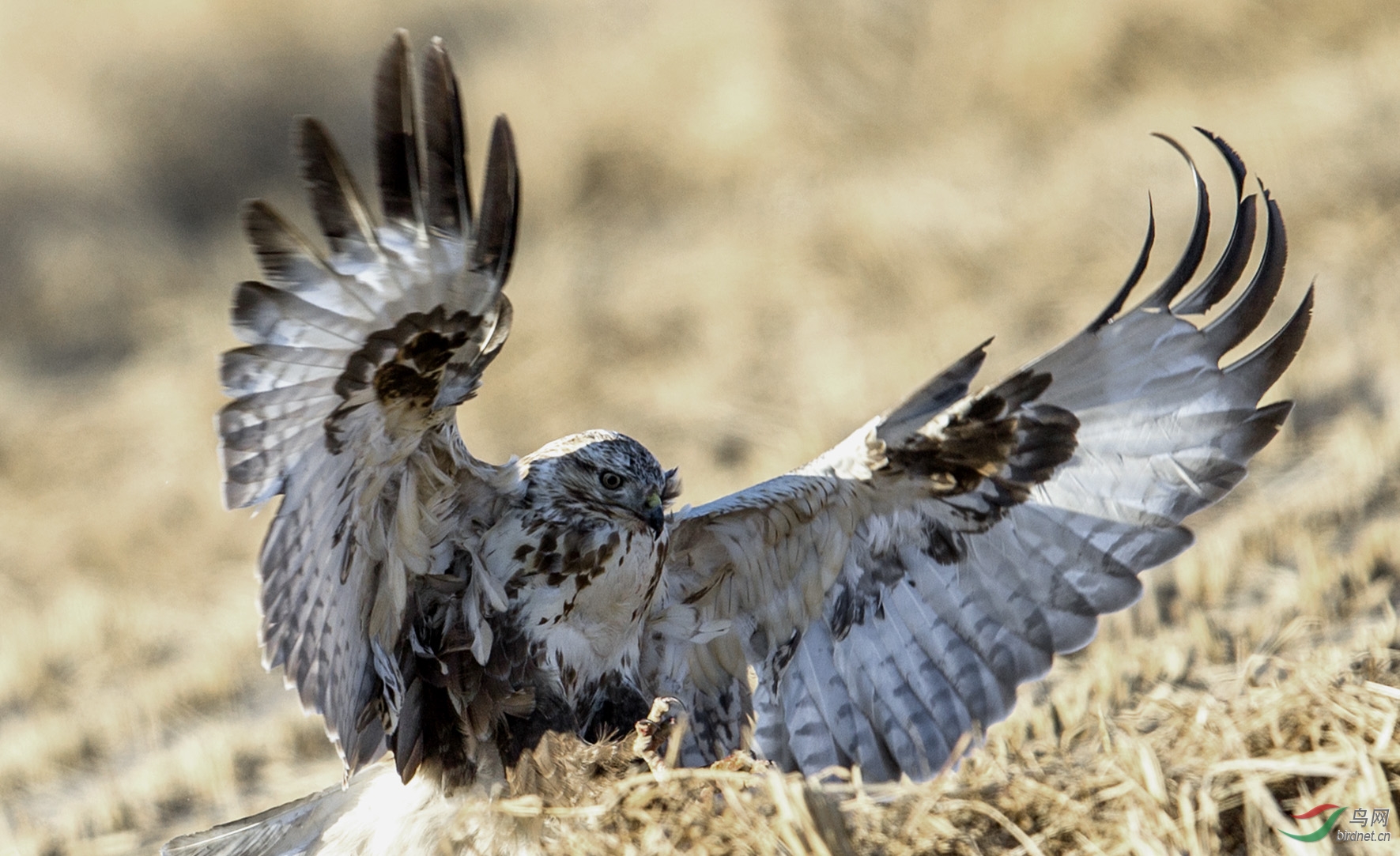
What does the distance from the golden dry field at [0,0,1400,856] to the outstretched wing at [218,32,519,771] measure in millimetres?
792

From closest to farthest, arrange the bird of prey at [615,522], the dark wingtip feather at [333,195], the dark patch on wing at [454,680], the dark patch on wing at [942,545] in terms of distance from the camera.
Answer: the dark wingtip feather at [333,195]
the bird of prey at [615,522]
the dark patch on wing at [454,680]
the dark patch on wing at [942,545]

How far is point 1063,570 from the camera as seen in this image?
392 cm

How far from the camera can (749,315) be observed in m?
11.6

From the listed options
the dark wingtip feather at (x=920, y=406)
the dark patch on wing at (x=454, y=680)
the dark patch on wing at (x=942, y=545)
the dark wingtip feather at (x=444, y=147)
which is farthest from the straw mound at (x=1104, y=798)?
the dark wingtip feather at (x=444, y=147)

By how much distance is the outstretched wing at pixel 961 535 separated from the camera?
12.4 feet

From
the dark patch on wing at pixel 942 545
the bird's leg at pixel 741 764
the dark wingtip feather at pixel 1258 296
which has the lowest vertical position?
the bird's leg at pixel 741 764

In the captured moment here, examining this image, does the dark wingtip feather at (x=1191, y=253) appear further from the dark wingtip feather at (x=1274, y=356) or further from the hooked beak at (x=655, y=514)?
the hooked beak at (x=655, y=514)

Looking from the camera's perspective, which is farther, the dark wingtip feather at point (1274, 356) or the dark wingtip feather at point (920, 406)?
the dark wingtip feather at point (920, 406)

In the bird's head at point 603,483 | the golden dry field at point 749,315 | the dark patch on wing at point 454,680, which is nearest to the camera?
the golden dry field at point 749,315

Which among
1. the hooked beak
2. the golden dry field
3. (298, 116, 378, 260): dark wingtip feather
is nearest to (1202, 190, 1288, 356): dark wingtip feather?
the golden dry field

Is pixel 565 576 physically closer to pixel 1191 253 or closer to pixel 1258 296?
pixel 1191 253

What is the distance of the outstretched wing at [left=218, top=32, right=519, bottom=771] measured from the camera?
267cm

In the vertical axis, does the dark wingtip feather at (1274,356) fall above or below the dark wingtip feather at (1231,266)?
below

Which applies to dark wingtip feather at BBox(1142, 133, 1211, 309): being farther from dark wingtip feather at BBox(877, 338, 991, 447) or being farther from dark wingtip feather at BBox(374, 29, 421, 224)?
dark wingtip feather at BBox(374, 29, 421, 224)
